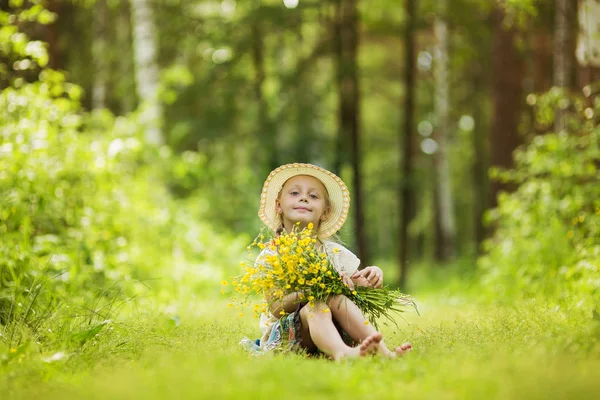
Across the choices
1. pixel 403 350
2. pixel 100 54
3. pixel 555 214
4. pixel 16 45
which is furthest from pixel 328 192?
pixel 100 54

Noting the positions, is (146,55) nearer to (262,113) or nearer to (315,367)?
(262,113)

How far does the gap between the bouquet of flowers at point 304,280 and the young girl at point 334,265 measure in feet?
0.20

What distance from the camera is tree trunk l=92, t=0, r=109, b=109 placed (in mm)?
15430

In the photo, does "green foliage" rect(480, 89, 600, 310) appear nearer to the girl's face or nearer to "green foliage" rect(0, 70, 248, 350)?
the girl's face

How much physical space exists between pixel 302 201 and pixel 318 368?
71.6 inches

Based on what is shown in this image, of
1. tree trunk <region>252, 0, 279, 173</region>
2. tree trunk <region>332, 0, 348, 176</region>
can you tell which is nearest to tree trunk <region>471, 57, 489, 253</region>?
tree trunk <region>332, 0, 348, 176</region>

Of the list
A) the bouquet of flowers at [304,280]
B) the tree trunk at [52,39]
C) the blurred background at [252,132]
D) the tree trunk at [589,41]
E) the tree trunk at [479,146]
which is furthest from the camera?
the tree trunk at [479,146]

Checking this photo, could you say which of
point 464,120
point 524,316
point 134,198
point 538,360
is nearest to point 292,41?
point 464,120

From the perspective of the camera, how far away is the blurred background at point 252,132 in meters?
7.66

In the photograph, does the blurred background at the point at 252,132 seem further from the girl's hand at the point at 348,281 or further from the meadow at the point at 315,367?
the girl's hand at the point at 348,281

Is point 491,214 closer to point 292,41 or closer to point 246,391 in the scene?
point 246,391

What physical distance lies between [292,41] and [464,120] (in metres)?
7.79

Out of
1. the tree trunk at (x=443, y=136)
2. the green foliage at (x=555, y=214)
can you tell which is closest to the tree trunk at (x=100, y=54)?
the tree trunk at (x=443, y=136)

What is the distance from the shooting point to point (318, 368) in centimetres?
362
